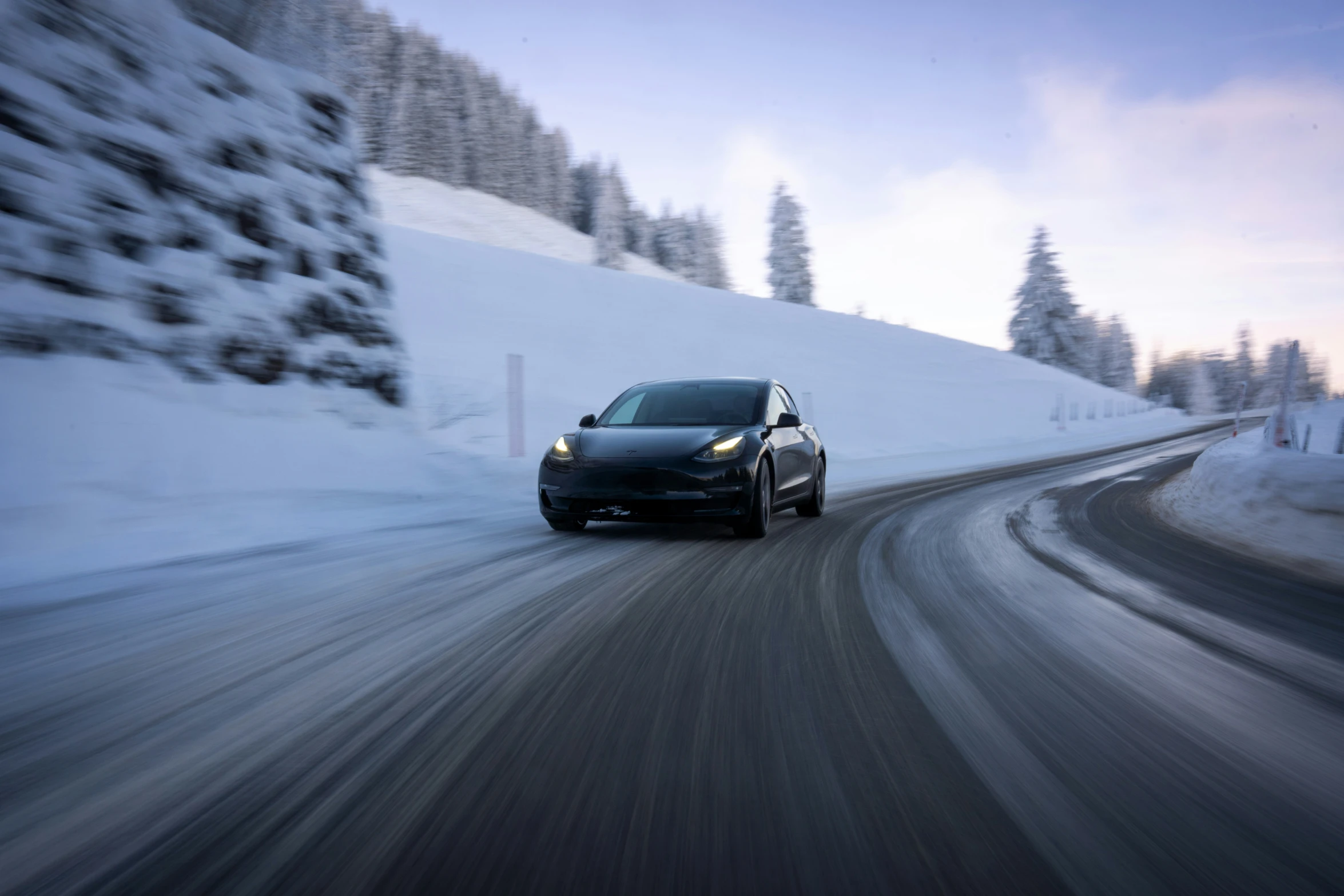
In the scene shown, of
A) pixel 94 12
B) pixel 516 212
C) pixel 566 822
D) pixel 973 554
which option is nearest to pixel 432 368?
pixel 94 12

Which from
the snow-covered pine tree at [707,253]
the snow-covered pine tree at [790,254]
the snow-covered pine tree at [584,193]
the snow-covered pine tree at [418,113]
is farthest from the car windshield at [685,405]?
the snow-covered pine tree at [584,193]

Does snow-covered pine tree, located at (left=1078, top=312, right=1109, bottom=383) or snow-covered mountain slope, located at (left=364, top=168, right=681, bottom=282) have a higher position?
snow-covered mountain slope, located at (left=364, top=168, right=681, bottom=282)

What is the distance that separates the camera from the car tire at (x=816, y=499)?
387 inches

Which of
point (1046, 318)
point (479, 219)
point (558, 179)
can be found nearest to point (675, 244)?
point (558, 179)

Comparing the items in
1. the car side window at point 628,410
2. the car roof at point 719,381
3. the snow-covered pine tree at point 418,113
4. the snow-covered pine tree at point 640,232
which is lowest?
the car side window at point 628,410

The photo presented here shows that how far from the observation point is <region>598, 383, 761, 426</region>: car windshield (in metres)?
8.64

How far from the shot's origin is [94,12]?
893 cm

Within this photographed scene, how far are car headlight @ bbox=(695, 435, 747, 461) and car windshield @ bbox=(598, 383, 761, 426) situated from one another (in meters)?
0.60

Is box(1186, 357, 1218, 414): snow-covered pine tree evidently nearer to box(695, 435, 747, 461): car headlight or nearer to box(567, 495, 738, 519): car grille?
box(695, 435, 747, 461): car headlight

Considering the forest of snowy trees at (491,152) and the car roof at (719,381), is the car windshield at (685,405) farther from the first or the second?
the forest of snowy trees at (491,152)

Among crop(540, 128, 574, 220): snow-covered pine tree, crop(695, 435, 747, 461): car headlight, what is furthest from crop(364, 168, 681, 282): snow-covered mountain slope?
crop(695, 435, 747, 461): car headlight

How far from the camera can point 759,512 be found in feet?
25.5

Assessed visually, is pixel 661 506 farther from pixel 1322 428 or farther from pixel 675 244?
pixel 675 244

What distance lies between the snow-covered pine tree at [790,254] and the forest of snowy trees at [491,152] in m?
13.5
